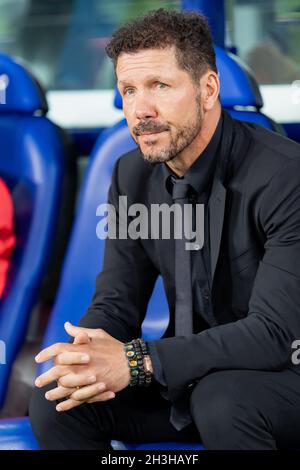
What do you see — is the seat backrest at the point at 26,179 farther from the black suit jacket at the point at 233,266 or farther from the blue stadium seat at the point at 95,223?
the black suit jacket at the point at 233,266

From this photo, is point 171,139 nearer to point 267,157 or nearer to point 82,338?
point 267,157

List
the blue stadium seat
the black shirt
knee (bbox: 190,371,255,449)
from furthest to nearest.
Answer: the blue stadium seat
the black shirt
knee (bbox: 190,371,255,449)

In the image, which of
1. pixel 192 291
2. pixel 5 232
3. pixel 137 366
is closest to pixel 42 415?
pixel 137 366

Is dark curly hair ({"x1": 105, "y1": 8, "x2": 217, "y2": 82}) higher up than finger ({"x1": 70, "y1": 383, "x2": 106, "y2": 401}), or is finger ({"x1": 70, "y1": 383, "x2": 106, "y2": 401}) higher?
dark curly hair ({"x1": 105, "y1": 8, "x2": 217, "y2": 82})

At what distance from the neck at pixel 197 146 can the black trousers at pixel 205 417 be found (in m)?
0.36

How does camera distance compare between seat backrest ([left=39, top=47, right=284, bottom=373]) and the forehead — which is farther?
seat backrest ([left=39, top=47, right=284, bottom=373])

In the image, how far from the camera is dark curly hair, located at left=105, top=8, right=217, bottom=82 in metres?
1.52

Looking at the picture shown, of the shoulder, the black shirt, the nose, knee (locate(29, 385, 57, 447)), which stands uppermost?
the nose

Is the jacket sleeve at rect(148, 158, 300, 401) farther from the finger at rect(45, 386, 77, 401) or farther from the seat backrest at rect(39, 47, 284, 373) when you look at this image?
the seat backrest at rect(39, 47, 284, 373)

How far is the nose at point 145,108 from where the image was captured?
1.50m

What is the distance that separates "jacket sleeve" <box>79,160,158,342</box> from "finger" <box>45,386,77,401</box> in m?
0.20

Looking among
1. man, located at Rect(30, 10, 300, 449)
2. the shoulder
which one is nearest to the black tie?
man, located at Rect(30, 10, 300, 449)

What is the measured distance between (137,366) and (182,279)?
194mm

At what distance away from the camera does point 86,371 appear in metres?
1.39
